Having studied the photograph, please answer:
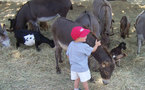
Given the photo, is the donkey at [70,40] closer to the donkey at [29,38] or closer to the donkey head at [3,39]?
the donkey at [29,38]

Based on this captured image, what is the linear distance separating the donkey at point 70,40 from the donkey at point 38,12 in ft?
6.82

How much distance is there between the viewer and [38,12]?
6.92m

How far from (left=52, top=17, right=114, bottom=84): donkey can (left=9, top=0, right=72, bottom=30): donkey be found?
208 cm

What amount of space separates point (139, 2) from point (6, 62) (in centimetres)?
827

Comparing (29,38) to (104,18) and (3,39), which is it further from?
(104,18)

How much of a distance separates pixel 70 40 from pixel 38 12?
116 inches

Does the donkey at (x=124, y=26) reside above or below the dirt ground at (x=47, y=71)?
above

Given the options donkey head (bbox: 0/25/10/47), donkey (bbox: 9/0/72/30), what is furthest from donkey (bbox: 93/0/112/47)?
donkey head (bbox: 0/25/10/47)

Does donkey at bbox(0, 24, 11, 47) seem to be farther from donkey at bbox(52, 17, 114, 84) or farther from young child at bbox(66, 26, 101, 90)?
young child at bbox(66, 26, 101, 90)

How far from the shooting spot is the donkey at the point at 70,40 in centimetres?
398

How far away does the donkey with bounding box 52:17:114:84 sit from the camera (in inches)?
157

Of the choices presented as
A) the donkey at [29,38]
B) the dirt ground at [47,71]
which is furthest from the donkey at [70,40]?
the donkey at [29,38]

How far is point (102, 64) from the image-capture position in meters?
3.99

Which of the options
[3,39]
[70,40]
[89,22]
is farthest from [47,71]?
[3,39]
